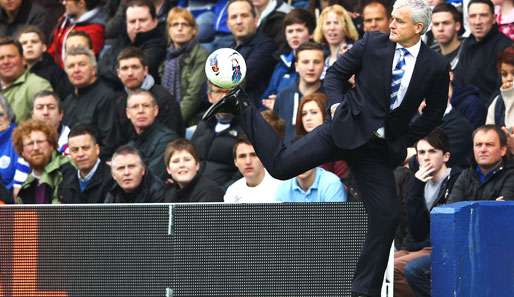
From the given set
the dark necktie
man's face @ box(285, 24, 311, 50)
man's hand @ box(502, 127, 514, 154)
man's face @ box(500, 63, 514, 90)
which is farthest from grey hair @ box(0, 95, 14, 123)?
the dark necktie

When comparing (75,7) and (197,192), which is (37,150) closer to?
(197,192)

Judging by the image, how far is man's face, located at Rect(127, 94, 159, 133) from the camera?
14305 millimetres

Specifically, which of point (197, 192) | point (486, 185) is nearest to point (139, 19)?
point (197, 192)

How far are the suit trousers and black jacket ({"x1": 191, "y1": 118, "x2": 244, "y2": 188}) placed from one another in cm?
356

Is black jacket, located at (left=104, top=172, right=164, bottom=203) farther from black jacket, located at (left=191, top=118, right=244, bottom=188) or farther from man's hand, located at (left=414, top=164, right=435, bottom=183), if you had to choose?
man's hand, located at (left=414, top=164, right=435, bottom=183)

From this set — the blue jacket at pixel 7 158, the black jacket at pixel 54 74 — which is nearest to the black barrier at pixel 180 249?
the blue jacket at pixel 7 158

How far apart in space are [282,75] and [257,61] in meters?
0.37

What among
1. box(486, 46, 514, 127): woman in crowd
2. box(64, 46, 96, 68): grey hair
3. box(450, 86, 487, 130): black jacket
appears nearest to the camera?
box(486, 46, 514, 127): woman in crowd

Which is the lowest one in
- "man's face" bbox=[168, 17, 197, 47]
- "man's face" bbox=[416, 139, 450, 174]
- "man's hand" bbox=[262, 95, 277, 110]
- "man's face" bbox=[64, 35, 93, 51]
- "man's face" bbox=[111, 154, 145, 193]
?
"man's face" bbox=[111, 154, 145, 193]

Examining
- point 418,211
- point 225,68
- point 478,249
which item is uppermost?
point 225,68

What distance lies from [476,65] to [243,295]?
4.07 m

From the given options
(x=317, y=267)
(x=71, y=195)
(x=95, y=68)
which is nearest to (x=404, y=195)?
(x=317, y=267)

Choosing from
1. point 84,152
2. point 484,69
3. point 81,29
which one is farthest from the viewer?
point 81,29

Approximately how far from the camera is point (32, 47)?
16.5m
